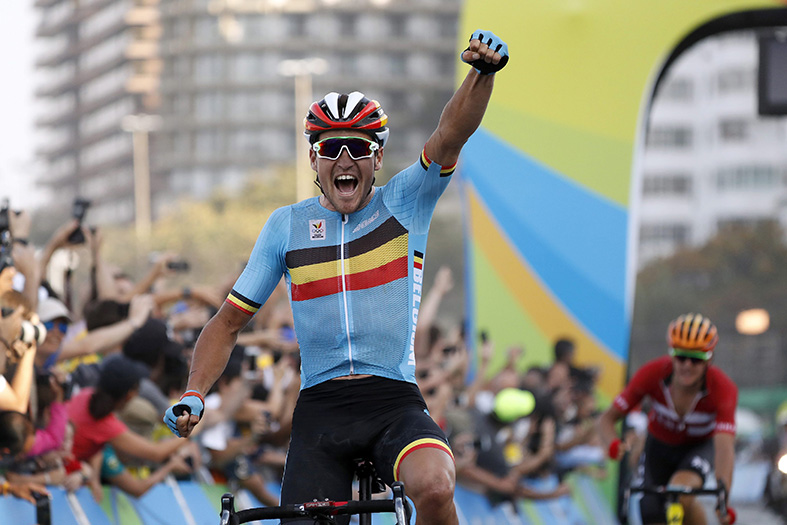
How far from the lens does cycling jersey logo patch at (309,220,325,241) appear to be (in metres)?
4.91

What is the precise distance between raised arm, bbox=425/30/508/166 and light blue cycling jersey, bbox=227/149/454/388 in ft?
0.48

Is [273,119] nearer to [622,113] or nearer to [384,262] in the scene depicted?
[622,113]

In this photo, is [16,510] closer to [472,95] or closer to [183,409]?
[183,409]

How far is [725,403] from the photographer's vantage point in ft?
27.0

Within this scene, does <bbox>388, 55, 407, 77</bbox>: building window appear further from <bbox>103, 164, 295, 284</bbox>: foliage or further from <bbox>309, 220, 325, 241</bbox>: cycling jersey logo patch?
<bbox>309, 220, 325, 241</bbox>: cycling jersey logo patch

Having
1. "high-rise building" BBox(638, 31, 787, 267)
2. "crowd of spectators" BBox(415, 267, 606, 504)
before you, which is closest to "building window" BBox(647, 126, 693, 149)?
"high-rise building" BBox(638, 31, 787, 267)

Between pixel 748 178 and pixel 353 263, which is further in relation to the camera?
pixel 748 178

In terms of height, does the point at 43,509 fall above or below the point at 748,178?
below

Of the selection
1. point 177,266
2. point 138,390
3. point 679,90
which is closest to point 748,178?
point 679,90

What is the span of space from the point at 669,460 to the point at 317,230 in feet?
16.2

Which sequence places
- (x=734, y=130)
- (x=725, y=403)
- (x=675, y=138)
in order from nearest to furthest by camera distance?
(x=725, y=403)
(x=734, y=130)
(x=675, y=138)

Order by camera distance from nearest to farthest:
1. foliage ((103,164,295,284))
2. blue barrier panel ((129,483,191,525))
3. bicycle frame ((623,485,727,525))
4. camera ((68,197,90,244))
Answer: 1. blue barrier panel ((129,483,191,525))
2. bicycle frame ((623,485,727,525))
3. camera ((68,197,90,244))
4. foliage ((103,164,295,284))

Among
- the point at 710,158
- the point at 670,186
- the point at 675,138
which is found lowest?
the point at 670,186

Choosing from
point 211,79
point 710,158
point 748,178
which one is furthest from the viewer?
point 710,158
